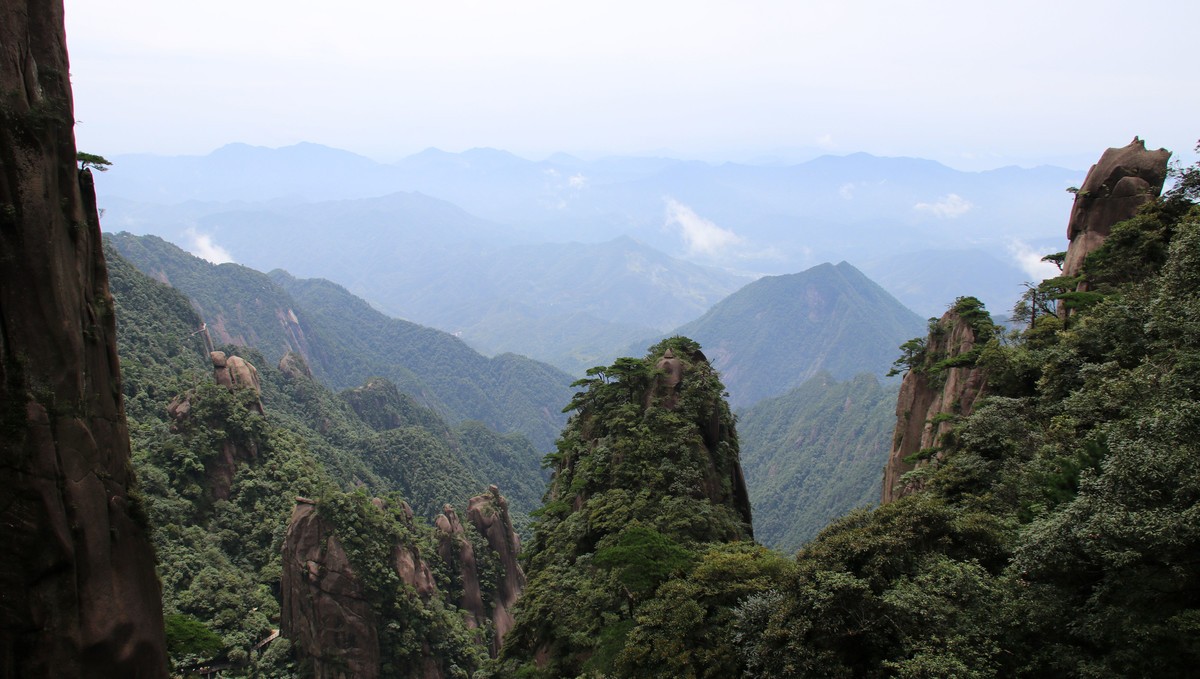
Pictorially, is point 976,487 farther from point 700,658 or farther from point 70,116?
point 70,116

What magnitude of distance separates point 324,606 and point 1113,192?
37.4 m

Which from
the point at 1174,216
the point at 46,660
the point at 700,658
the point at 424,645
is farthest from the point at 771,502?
the point at 46,660

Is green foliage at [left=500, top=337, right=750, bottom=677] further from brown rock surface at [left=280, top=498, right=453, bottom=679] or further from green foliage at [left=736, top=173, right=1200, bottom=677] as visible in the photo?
brown rock surface at [left=280, top=498, right=453, bottom=679]

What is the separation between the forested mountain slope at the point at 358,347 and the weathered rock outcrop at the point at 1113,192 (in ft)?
399

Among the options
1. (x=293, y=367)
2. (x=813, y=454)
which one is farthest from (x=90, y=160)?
(x=813, y=454)

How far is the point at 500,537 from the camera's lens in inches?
2003

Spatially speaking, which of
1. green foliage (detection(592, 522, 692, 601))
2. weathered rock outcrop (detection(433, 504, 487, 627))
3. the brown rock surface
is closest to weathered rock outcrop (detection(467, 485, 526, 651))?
weathered rock outcrop (detection(433, 504, 487, 627))

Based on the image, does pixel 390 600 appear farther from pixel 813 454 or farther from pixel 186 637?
pixel 813 454

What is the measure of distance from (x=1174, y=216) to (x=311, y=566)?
120 ft

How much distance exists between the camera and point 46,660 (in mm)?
11281

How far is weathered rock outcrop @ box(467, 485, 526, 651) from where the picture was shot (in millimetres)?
48906

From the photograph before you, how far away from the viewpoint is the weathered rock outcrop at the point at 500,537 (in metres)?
48.9

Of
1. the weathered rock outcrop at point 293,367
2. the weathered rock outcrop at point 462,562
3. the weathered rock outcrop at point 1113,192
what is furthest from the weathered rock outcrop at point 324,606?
the weathered rock outcrop at point 293,367

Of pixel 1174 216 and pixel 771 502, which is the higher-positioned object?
pixel 1174 216
